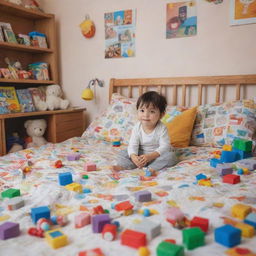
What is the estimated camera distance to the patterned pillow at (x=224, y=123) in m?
1.80

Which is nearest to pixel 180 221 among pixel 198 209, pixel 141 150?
pixel 198 209

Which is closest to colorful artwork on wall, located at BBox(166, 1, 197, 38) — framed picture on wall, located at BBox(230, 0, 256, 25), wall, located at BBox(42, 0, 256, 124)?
wall, located at BBox(42, 0, 256, 124)

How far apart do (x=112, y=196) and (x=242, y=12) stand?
173cm

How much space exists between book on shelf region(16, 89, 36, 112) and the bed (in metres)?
0.60

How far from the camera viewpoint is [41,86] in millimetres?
2771

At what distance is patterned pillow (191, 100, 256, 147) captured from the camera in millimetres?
1799

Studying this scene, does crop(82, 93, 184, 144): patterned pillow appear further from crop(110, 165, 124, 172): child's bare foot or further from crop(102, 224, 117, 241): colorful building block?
crop(102, 224, 117, 241): colorful building block

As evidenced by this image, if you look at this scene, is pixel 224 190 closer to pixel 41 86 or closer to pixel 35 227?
pixel 35 227

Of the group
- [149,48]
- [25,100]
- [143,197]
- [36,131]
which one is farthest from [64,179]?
[149,48]

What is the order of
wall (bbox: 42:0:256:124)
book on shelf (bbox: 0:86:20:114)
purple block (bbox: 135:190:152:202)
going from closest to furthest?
purple block (bbox: 135:190:152:202)
wall (bbox: 42:0:256:124)
book on shelf (bbox: 0:86:20:114)

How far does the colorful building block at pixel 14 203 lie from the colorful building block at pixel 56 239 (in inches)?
10.2

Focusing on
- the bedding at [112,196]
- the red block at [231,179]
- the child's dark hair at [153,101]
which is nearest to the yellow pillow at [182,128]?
the bedding at [112,196]

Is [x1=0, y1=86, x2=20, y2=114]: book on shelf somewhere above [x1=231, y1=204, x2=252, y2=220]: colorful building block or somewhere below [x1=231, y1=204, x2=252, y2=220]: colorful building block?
above

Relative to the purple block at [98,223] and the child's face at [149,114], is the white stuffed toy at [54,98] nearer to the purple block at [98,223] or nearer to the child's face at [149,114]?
the child's face at [149,114]
